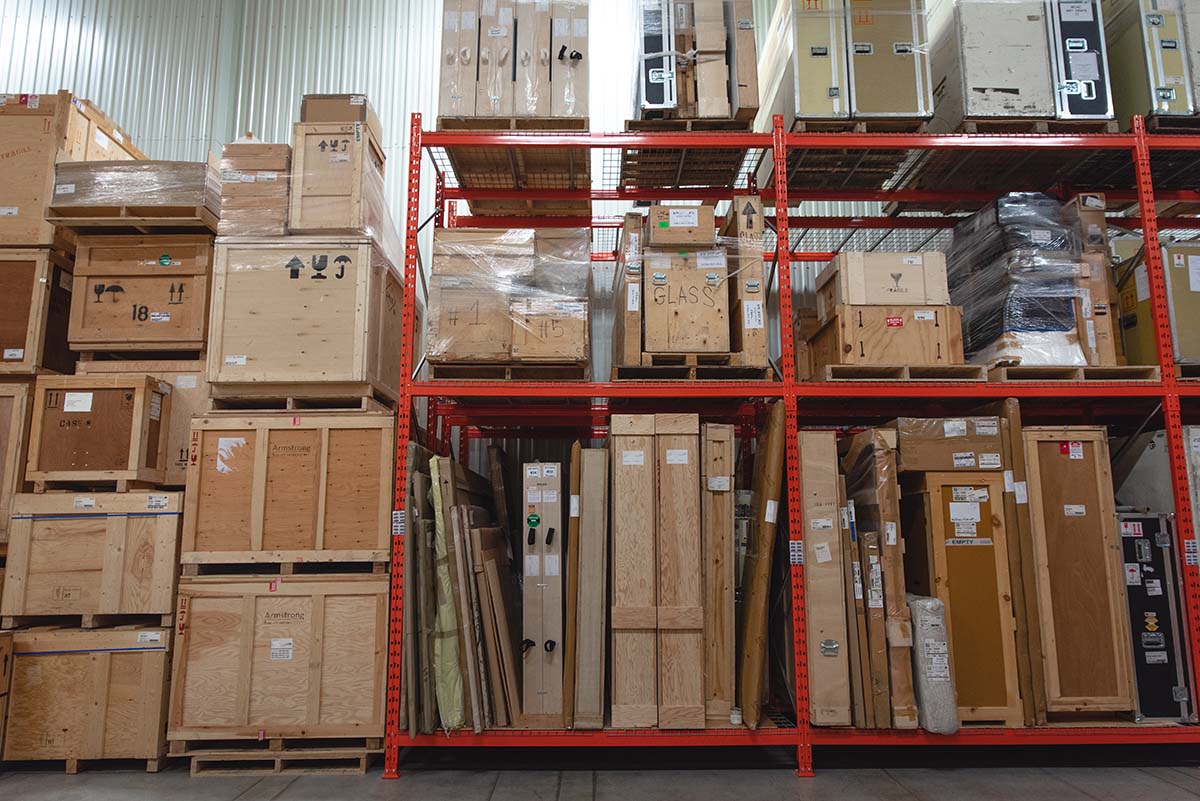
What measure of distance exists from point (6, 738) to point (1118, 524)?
7364mm

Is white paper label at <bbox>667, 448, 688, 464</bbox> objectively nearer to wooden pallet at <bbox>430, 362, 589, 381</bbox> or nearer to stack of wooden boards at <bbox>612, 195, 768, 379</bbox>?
stack of wooden boards at <bbox>612, 195, 768, 379</bbox>

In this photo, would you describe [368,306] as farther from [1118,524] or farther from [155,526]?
[1118,524]

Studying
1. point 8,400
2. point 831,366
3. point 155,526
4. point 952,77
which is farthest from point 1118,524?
point 8,400

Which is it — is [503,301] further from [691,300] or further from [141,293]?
[141,293]

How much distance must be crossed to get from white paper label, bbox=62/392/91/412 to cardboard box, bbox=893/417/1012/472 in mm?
5606

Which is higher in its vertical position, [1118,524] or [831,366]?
[831,366]

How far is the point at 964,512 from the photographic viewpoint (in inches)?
181

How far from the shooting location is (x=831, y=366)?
15.5 feet

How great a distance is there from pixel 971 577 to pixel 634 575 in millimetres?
2205

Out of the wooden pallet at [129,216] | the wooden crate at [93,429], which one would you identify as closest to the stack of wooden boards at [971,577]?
the wooden crate at [93,429]

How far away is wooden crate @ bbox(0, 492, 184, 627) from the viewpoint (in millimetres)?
4605

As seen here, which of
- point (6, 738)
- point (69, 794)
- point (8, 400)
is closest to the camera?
point (69, 794)

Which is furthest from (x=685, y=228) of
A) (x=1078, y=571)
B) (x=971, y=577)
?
(x=1078, y=571)

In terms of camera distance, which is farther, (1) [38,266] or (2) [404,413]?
(1) [38,266]
